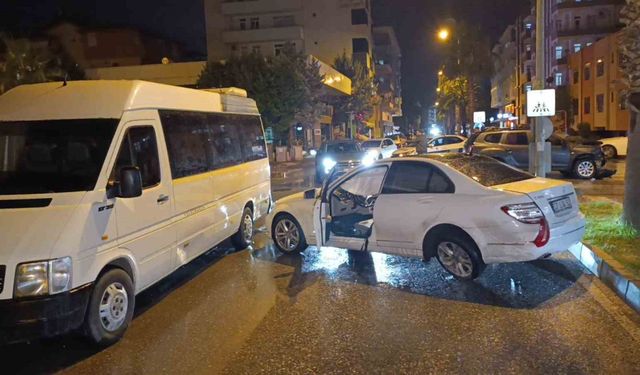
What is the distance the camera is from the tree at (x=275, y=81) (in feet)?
125

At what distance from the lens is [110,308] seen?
18.5 feet

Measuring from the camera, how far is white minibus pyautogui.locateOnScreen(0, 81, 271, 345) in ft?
16.1

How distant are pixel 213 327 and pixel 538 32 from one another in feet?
35.4

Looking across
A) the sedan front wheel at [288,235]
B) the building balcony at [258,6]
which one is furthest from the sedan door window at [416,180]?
the building balcony at [258,6]

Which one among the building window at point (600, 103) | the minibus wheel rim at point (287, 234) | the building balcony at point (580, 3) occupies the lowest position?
the minibus wheel rim at point (287, 234)

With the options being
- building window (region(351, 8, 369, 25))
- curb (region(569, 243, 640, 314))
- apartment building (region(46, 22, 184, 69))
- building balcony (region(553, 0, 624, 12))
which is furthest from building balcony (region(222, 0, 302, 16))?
curb (region(569, 243, 640, 314))

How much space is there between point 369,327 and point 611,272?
10.3 feet

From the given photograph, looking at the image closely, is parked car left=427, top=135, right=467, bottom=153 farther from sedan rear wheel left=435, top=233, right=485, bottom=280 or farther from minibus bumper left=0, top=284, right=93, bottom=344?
minibus bumper left=0, top=284, right=93, bottom=344

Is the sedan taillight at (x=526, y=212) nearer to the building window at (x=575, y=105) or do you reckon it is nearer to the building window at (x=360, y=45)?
the building window at (x=575, y=105)

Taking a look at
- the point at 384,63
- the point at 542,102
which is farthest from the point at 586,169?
the point at 384,63

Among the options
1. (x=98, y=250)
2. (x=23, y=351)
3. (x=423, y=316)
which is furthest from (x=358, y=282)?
(x=23, y=351)

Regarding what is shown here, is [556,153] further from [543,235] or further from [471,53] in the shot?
[471,53]

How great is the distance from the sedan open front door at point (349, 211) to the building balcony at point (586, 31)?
2367 inches

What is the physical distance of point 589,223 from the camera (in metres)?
9.74
